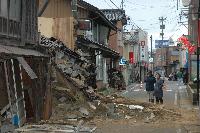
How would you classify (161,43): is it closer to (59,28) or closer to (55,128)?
(59,28)

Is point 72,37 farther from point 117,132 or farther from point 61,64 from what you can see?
point 117,132

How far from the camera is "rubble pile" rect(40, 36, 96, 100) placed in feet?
72.1

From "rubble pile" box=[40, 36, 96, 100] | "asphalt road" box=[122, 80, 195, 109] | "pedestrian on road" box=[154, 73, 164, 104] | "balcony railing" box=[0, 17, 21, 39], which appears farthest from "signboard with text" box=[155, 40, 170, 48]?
"balcony railing" box=[0, 17, 21, 39]

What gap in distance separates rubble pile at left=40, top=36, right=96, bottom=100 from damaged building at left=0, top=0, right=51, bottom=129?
2.93m

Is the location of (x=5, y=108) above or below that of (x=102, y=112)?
above

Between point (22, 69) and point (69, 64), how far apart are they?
26.9 ft

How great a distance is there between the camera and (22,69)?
1728cm

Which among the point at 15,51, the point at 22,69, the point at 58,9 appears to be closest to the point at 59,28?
the point at 58,9

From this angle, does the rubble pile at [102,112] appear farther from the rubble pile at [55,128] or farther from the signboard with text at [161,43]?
the signboard with text at [161,43]

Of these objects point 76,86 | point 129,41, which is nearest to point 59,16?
point 76,86

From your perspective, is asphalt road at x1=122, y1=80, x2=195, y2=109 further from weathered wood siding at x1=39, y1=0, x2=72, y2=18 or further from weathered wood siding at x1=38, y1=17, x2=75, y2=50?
weathered wood siding at x1=39, y1=0, x2=72, y2=18

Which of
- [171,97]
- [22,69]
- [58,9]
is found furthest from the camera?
[171,97]

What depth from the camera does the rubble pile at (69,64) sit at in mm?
21969

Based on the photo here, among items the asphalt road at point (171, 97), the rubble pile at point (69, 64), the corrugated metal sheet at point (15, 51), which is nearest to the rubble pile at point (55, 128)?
the corrugated metal sheet at point (15, 51)
